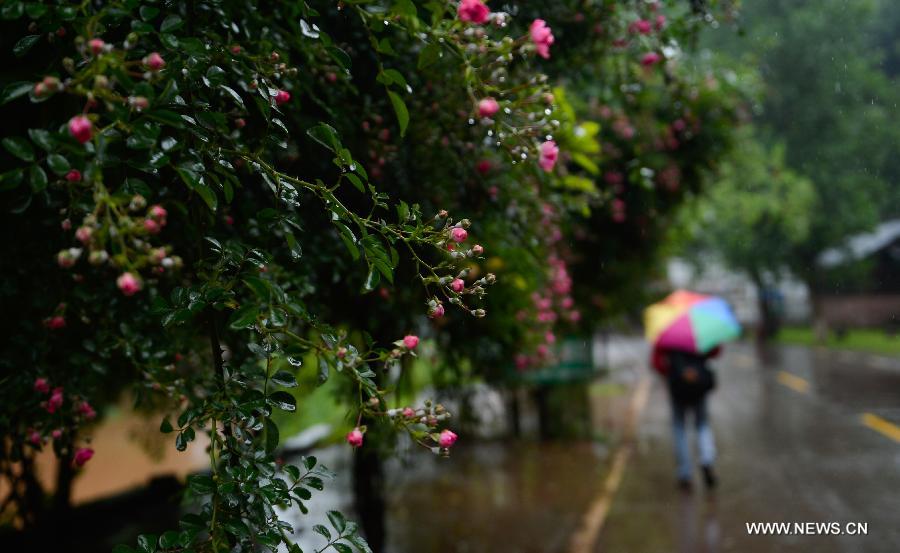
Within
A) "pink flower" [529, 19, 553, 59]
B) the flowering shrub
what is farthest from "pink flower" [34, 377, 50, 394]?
"pink flower" [529, 19, 553, 59]

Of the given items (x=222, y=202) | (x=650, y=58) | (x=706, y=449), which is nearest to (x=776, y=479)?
(x=706, y=449)

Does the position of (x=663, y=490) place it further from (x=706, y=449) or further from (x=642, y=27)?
(x=642, y=27)

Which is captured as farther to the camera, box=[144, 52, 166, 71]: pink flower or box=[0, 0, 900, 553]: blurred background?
box=[0, 0, 900, 553]: blurred background

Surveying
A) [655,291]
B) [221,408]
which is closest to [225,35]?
[221,408]

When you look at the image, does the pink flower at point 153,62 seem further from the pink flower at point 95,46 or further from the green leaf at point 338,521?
the green leaf at point 338,521

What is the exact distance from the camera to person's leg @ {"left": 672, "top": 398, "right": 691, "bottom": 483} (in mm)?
7891

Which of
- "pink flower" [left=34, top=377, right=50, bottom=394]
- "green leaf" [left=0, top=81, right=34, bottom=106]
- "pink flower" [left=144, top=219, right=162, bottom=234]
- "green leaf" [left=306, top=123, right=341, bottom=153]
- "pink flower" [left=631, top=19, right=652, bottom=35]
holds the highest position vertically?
"pink flower" [left=631, top=19, right=652, bottom=35]

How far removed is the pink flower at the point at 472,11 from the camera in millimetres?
2238

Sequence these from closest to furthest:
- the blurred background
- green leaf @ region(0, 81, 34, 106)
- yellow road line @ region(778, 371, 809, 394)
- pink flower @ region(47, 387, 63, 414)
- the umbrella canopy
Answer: green leaf @ region(0, 81, 34, 106) < pink flower @ region(47, 387, 63, 414) < the blurred background < the umbrella canopy < yellow road line @ region(778, 371, 809, 394)

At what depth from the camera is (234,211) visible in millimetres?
3682

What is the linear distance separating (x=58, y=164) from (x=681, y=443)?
7030 millimetres

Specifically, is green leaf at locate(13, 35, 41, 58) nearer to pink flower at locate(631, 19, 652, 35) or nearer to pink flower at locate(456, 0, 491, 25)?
pink flower at locate(456, 0, 491, 25)

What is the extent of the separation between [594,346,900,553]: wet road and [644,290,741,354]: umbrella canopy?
1391 millimetres

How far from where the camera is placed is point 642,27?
458cm
